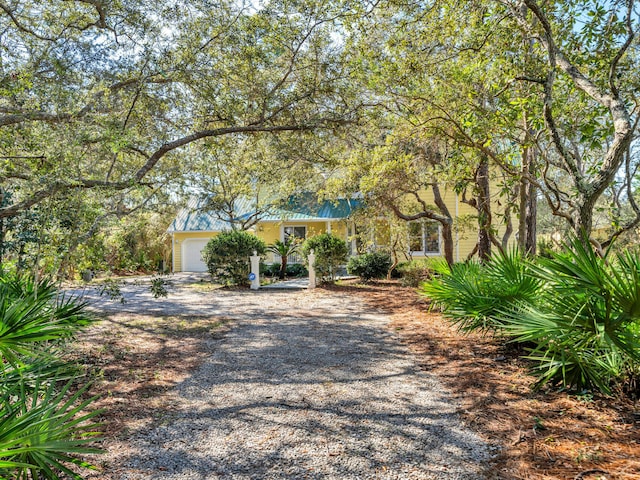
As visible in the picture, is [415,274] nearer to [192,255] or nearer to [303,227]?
[303,227]

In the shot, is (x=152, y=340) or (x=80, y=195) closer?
(x=80, y=195)

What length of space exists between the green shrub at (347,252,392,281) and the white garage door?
1276 centimetres

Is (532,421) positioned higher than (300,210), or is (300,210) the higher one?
(300,210)

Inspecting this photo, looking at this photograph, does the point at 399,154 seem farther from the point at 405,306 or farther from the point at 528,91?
the point at 405,306

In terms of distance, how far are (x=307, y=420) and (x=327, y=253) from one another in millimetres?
11783

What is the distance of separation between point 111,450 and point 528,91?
7.39 m

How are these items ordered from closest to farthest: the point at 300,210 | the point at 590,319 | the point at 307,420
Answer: the point at 590,319 → the point at 307,420 → the point at 300,210

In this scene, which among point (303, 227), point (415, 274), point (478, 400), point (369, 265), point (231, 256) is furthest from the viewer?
point (303, 227)

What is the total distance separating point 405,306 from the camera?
11039 millimetres

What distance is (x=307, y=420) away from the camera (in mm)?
3871

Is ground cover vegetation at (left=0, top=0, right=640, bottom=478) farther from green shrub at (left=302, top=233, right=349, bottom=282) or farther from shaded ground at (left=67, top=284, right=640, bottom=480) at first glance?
green shrub at (left=302, top=233, right=349, bottom=282)

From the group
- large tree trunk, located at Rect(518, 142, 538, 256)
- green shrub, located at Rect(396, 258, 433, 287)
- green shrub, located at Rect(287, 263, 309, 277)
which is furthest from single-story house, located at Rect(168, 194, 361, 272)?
large tree trunk, located at Rect(518, 142, 538, 256)

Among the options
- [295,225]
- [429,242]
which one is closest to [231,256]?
[295,225]

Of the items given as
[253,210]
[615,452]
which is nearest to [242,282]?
[253,210]
